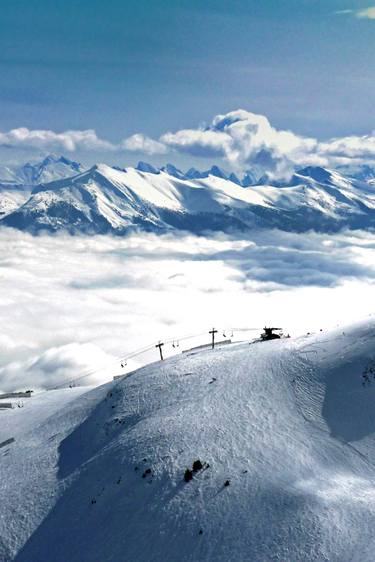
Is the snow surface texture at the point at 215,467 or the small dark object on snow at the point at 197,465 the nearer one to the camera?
the snow surface texture at the point at 215,467

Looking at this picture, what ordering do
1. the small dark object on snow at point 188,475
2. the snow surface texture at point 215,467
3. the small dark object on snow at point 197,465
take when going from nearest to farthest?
the snow surface texture at point 215,467 < the small dark object on snow at point 188,475 < the small dark object on snow at point 197,465

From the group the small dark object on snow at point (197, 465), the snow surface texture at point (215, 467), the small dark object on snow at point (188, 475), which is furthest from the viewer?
the small dark object on snow at point (197, 465)

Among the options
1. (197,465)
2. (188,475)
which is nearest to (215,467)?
(197,465)

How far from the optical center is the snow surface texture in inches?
1431

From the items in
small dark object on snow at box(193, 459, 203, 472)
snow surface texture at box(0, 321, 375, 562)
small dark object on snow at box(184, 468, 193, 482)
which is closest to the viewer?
snow surface texture at box(0, 321, 375, 562)

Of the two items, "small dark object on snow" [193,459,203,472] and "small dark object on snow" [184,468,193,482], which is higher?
"small dark object on snow" [193,459,203,472]

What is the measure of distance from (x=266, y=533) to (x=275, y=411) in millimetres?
15567

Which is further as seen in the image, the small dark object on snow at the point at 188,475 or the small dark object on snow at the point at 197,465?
the small dark object on snow at the point at 197,465

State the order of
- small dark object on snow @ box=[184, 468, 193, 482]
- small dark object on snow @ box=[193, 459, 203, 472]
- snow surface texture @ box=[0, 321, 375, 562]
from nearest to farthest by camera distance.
→ snow surface texture @ box=[0, 321, 375, 562]
small dark object on snow @ box=[184, 468, 193, 482]
small dark object on snow @ box=[193, 459, 203, 472]

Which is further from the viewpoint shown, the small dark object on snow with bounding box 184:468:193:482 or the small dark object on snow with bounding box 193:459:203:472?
the small dark object on snow with bounding box 193:459:203:472

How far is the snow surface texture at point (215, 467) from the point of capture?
119 ft

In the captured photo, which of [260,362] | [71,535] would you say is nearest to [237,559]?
[71,535]

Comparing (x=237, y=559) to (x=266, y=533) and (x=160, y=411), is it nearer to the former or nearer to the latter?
(x=266, y=533)

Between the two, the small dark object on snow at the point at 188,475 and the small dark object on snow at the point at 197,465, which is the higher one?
the small dark object on snow at the point at 197,465
